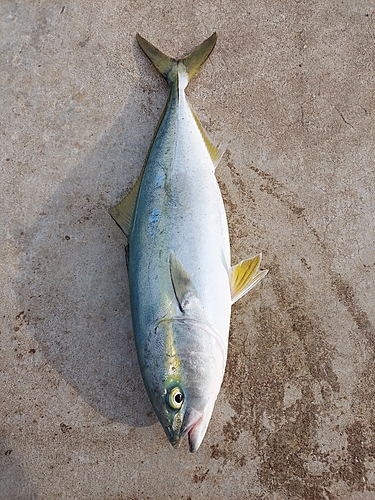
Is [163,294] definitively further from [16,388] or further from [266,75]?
[266,75]

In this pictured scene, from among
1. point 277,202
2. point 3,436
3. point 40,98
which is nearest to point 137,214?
point 277,202

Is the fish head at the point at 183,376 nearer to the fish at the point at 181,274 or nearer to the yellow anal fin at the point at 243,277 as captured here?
the fish at the point at 181,274

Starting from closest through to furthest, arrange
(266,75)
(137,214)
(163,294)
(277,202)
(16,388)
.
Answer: (163,294), (137,214), (16,388), (277,202), (266,75)

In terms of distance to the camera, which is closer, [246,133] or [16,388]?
[16,388]

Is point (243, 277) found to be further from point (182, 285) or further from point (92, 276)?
point (92, 276)

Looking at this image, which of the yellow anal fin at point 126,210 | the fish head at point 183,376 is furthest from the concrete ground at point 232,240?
the fish head at point 183,376

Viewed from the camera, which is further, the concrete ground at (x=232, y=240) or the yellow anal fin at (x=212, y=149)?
the yellow anal fin at (x=212, y=149)

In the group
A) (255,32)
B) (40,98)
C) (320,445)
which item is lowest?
(320,445)
